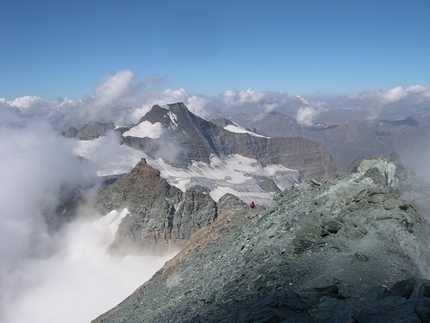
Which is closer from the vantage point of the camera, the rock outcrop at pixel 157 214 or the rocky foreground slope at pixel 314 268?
the rocky foreground slope at pixel 314 268

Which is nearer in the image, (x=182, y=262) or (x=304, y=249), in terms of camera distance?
(x=304, y=249)

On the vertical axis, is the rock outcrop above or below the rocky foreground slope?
above

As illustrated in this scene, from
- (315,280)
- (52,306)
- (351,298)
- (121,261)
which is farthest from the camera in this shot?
(121,261)

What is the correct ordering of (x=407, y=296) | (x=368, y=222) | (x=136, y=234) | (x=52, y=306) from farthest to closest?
(x=136, y=234)
(x=52, y=306)
(x=368, y=222)
(x=407, y=296)

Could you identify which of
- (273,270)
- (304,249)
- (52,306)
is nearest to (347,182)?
(304,249)

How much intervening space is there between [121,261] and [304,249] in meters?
114

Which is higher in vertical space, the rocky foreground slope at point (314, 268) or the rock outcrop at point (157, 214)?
the rock outcrop at point (157, 214)

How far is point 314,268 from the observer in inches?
695

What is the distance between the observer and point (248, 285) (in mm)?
17812

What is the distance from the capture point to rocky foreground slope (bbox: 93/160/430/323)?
40.0ft

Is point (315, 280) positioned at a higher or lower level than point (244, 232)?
lower

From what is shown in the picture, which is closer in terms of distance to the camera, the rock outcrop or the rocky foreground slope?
the rocky foreground slope

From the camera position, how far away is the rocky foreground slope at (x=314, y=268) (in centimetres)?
1220

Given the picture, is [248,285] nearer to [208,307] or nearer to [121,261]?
[208,307]
